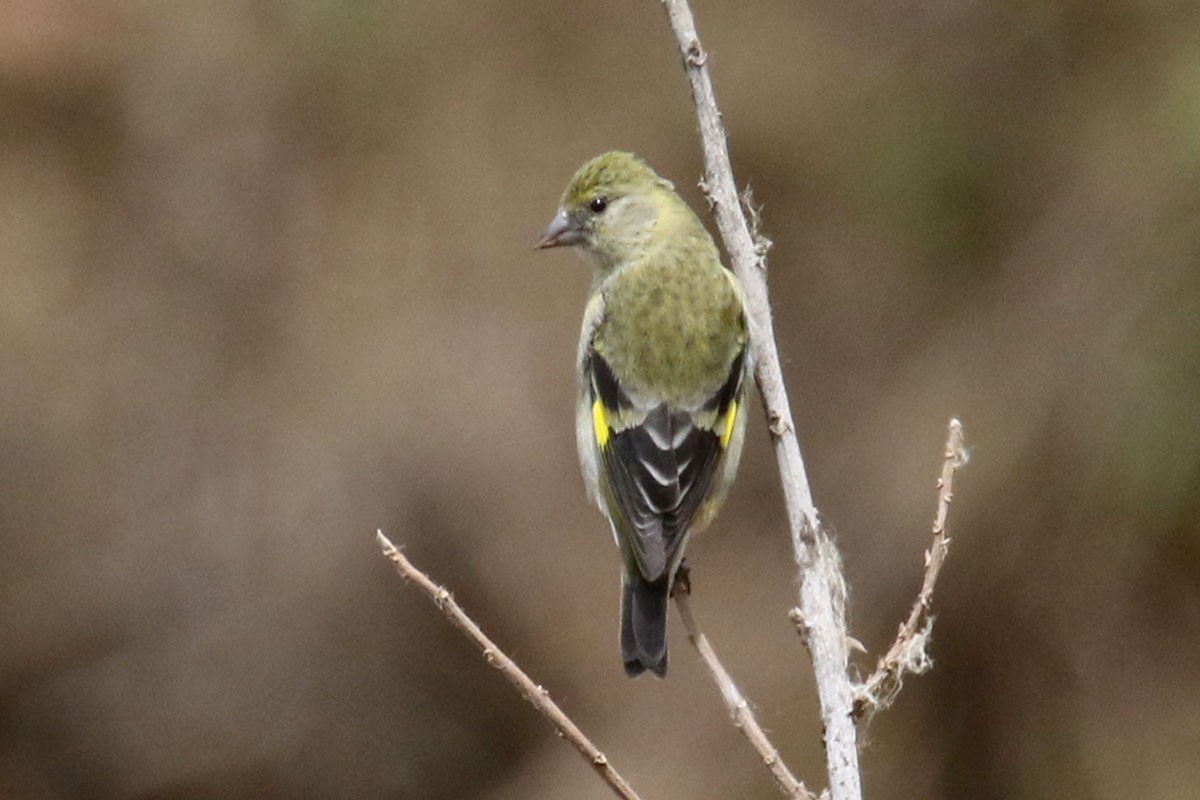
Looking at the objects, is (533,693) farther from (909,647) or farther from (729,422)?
(729,422)

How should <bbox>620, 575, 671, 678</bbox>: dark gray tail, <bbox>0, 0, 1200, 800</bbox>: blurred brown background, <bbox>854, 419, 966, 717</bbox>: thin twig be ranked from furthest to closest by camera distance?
<bbox>0, 0, 1200, 800</bbox>: blurred brown background
<bbox>620, 575, 671, 678</bbox>: dark gray tail
<bbox>854, 419, 966, 717</bbox>: thin twig

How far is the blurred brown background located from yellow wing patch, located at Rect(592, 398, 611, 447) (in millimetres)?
2910

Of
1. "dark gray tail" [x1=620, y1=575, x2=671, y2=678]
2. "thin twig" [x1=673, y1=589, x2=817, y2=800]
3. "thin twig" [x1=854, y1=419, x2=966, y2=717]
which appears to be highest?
"thin twig" [x1=854, y1=419, x2=966, y2=717]

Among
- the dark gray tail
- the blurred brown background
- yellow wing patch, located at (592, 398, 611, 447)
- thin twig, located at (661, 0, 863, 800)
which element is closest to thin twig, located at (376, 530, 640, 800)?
thin twig, located at (661, 0, 863, 800)

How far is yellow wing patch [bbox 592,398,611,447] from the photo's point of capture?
166 inches

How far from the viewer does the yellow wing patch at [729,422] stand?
163 inches

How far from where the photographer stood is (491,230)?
753cm

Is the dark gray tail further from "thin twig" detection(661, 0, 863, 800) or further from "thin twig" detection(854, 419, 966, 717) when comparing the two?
"thin twig" detection(854, 419, 966, 717)

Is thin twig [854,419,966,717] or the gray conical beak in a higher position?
the gray conical beak

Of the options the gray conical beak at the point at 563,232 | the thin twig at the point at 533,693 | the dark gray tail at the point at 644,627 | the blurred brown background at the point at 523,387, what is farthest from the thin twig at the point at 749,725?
the blurred brown background at the point at 523,387

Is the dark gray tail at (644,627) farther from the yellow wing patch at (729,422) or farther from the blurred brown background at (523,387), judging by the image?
the blurred brown background at (523,387)

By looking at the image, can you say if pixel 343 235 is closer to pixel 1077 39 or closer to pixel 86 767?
pixel 86 767

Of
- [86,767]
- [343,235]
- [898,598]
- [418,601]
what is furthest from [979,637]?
[86,767]

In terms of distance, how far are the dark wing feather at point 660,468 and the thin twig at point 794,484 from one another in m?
0.52
